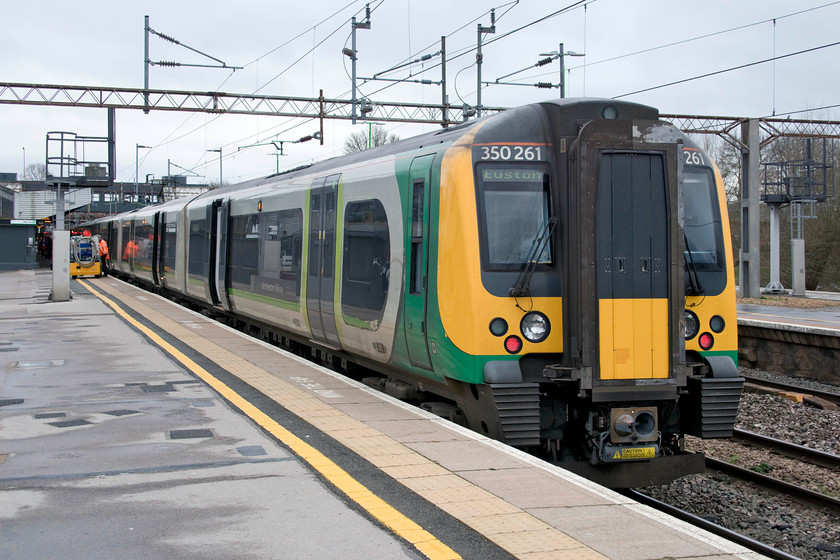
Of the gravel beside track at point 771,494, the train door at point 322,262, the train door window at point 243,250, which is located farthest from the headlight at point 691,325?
the train door window at point 243,250

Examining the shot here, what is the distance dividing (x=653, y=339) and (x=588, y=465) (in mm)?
1158

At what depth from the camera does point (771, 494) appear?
8562 mm

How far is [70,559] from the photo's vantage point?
436 centimetres

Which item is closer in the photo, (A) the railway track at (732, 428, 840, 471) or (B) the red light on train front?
(B) the red light on train front

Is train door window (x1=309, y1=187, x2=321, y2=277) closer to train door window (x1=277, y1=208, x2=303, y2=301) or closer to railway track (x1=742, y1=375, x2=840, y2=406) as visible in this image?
train door window (x1=277, y1=208, x2=303, y2=301)

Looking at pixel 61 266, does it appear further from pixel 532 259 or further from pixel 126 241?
pixel 532 259

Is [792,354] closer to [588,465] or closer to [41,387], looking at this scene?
[588,465]

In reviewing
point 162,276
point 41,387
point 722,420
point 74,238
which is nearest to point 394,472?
point 722,420

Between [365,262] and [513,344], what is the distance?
10.2 ft

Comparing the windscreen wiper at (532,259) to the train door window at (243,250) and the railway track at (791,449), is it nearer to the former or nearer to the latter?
the railway track at (791,449)

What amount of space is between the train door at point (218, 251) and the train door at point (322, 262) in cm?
631

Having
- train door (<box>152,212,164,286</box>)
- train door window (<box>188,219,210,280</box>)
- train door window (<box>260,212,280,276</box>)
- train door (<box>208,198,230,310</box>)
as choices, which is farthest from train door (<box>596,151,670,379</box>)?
train door (<box>152,212,164,286</box>)

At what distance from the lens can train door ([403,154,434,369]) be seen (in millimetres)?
8047

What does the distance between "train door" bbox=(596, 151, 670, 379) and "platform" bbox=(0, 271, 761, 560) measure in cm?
129
